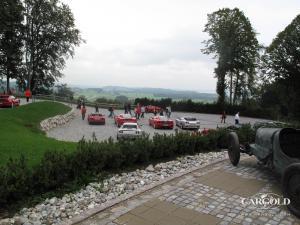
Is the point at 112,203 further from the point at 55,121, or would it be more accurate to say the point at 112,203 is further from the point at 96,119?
the point at 96,119

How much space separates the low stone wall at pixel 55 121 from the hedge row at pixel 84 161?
45.0ft

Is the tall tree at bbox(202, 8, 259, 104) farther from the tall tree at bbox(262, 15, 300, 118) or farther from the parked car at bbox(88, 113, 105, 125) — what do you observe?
the parked car at bbox(88, 113, 105, 125)

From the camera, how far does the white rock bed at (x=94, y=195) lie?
631cm

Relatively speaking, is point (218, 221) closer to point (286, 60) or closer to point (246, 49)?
point (286, 60)

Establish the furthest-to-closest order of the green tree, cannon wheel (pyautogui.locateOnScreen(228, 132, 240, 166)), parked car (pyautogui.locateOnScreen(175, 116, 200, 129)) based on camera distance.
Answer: the green tree, parked car (pyautogui.locateOnScreen(175, 116, 200, 129)), cannon wheel (pyautogui.locateOnScreen(228, 132, 240, 166))

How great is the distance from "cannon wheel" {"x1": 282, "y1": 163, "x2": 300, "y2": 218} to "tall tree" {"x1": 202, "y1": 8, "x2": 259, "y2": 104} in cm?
4459

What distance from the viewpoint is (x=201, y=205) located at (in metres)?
6.95

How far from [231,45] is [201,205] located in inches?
1796

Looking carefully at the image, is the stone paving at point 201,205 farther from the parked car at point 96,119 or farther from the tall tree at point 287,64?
the tall tree at point 287,64

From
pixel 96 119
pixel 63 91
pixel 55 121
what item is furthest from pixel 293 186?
pixel 63 91

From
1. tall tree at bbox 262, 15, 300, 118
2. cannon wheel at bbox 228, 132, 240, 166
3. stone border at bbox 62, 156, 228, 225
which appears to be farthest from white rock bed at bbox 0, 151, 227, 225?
tall tree at bbox 262, 15, 300, 118

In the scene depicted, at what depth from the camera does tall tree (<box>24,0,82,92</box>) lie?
4734 cm

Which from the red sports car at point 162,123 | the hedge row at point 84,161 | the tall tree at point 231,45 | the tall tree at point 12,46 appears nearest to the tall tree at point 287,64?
the tall tree at point 231,45

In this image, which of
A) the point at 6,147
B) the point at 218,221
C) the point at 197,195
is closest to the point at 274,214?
the point at 218,221
